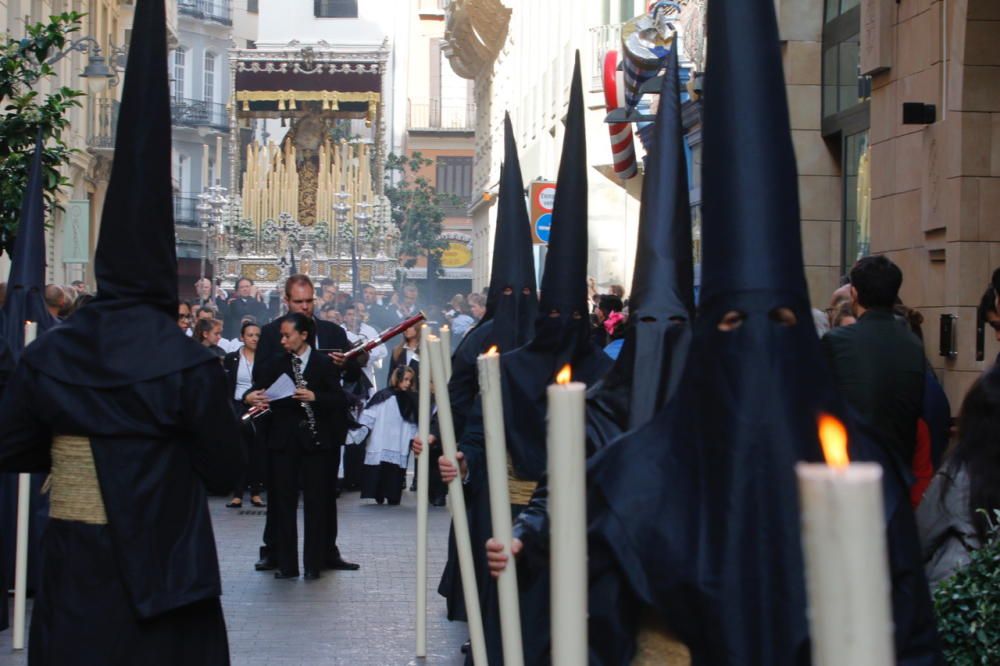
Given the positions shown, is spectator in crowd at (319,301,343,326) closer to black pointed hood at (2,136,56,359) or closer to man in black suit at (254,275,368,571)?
man in black suit at (254,275,368,571)

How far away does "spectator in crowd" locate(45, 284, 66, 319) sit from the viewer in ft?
36.4

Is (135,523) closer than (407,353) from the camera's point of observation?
Yes

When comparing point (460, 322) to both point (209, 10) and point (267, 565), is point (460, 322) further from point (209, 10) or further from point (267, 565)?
point (209, 10)

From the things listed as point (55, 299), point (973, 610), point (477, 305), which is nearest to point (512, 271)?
Answer: point (55, 299)

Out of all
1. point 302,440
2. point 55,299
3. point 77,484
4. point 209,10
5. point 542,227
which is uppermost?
point 209,10

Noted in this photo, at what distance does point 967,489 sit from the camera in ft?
15.8

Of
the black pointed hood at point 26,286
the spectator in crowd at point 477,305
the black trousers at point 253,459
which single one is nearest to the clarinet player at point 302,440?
the black pointed hood at point 26,286

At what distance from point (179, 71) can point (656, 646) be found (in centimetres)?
6879

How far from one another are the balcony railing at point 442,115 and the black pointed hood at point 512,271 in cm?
7663

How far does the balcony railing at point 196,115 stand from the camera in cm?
6806

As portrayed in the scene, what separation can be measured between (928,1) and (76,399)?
8.65 metres

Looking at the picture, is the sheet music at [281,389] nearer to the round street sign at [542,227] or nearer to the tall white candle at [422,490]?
the tall white candle at [422,490]

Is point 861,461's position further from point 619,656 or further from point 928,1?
point 928,1

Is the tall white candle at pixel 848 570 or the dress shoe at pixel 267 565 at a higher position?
the tall white candle at pixel 848 570
